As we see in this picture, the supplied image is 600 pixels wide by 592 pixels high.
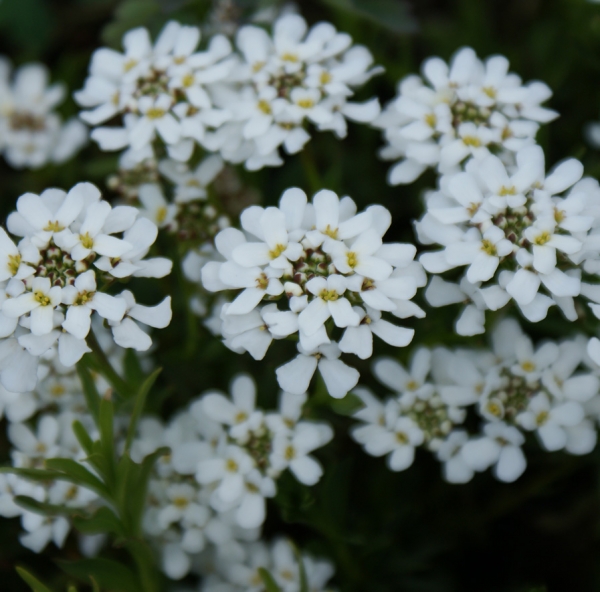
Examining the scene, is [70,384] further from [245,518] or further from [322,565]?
[322,565]

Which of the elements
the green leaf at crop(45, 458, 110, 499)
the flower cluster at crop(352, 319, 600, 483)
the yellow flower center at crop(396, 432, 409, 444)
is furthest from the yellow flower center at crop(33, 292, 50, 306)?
the yellow flower center at crop(396, 432, 409, 444)

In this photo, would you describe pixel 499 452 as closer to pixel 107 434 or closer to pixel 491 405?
pixel 491 405

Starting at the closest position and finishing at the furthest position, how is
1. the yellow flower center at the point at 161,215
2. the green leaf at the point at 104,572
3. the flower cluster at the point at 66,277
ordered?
the flower cluster at the point at 66,277
the green leaf at the point at 104,572
the yellow flower center at the point at 161,215

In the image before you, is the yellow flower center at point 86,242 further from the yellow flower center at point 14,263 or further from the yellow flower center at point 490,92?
the yellow flower center at point 490,92

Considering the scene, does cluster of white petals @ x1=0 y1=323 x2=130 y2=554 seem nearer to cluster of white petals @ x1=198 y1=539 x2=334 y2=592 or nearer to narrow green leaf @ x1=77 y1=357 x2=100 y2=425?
A: narrow green leaf @ x1=77 y1=357 x2=100 y2=425

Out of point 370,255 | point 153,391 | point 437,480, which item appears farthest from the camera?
point 437,480

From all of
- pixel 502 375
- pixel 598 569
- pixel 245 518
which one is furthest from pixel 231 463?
→ pixel 598 569

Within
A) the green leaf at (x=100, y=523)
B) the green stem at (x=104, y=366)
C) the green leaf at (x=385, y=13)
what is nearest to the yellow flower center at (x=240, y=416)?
the green stem at (x=104, y=366)
